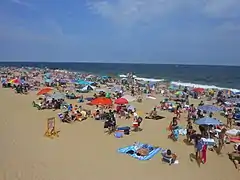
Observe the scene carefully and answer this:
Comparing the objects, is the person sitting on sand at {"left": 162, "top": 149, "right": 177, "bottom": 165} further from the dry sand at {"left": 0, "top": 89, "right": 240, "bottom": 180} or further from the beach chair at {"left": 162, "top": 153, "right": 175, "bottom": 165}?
the dry sand at {"left": 0, "top": 89, "right": 240, "bottom": 180}

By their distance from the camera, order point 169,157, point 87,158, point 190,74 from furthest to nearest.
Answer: point 190,74 < point 87,158 < point 169,157

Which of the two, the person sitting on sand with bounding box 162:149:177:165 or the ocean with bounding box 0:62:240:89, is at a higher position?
the person sitting on sand with bounding box 162:149:177:165

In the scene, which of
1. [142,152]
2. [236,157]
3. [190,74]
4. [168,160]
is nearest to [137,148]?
[142,152]

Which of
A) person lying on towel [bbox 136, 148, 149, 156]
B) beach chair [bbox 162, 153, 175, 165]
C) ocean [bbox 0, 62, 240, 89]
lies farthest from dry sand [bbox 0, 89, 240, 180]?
ocean [bbox 0, 62, 240, 89]

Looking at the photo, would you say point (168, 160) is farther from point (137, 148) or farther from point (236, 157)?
point (236, 157)

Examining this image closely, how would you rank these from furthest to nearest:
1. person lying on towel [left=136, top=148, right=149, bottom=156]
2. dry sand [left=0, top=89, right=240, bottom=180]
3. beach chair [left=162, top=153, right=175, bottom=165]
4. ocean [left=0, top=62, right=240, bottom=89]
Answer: ocean [left=0, top=62, right=240, bottom=89] < person lying on towel [left=136, top=148, right=149, bottom=156] < beach chair [left=162, top=153, right=175, bottom=165] < dry sand [left=0, top=89, right=240, bottom=180]

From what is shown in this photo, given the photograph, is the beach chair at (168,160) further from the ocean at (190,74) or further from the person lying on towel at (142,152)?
the ocean at (190,74)

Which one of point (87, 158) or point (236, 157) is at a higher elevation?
point (236, 157)

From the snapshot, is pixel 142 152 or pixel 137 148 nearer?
pixel 142 152

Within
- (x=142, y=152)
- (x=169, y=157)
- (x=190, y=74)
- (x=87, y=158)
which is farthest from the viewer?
(x=190, y=74)
